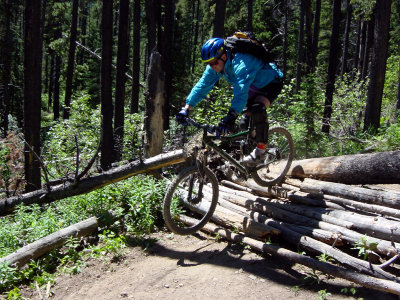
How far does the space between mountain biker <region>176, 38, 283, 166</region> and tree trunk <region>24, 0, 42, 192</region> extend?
21.7ft

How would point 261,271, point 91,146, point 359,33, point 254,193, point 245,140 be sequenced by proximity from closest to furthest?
point 261,271
point 245,140
point 254,193
point 91,146
point 359,33

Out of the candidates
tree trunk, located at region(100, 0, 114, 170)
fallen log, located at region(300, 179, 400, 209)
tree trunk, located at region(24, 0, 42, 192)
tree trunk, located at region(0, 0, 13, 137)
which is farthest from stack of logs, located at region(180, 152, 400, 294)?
tree trunk, located at region(0, 0, 13, 137)

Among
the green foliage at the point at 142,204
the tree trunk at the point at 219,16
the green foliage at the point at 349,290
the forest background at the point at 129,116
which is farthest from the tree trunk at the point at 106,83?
the green foliage at the point at 349,290

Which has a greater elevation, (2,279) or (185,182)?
(185,182)

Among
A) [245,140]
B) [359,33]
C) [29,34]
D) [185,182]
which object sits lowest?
[185,182]

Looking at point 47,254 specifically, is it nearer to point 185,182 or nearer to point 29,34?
point 185,182

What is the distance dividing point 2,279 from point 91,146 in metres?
9.46

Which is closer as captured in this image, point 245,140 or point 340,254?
point 340,254

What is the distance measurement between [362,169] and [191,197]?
3.20 m

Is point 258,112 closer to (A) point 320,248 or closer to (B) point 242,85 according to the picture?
(B) point 242,85

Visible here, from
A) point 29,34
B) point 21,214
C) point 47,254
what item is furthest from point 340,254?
point 29,34

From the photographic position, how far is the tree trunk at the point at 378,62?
37.4ft

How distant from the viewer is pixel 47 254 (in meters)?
5.35

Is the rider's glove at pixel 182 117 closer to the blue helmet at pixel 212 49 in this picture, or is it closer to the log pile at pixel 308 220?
the blue helmet at pixel 212 49
